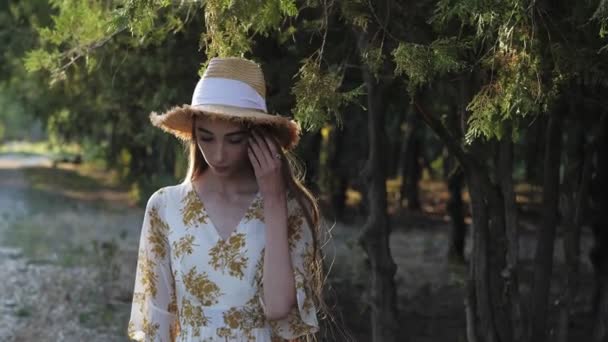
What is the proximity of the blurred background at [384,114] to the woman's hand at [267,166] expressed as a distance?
56cm

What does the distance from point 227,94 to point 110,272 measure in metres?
10.7

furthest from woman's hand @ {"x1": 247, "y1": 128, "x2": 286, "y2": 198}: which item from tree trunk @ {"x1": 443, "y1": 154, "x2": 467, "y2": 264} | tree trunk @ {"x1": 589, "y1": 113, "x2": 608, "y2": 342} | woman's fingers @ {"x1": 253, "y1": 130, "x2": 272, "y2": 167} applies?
tree trunk @ {"x1": 443, "y1": 154, "x2": 467, "y2": 264}

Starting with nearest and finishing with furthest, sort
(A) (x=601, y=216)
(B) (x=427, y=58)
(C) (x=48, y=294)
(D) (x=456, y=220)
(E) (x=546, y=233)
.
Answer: (B) (x=427, y=58), (E) (x=546, y=233), (A) (x=601, y=216), (C) (x=48, y=294), (D) (x=456, y=220)

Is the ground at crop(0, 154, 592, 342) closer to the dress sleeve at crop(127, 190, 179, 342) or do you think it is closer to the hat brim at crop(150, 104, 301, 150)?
the hat brim at crop(150, 104, 301, 150)

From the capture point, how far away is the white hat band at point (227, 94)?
131 inches

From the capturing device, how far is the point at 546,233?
7867 millimetres

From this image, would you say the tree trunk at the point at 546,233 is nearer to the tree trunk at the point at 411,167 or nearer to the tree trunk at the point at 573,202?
the tree trunk at the point at 573,202

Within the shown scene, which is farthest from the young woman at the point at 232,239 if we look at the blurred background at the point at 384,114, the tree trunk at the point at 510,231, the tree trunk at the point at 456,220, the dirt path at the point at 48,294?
the tree trunk at the point at 456,220

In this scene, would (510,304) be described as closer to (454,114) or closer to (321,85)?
(454,114)

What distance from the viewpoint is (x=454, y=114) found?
28.1ft

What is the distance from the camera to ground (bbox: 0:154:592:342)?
10.6 meters

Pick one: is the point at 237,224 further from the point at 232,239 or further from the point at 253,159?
the point at 253,159

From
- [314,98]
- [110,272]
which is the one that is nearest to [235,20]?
[314,98]

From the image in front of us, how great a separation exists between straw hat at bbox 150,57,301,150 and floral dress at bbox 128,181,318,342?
243 mm
